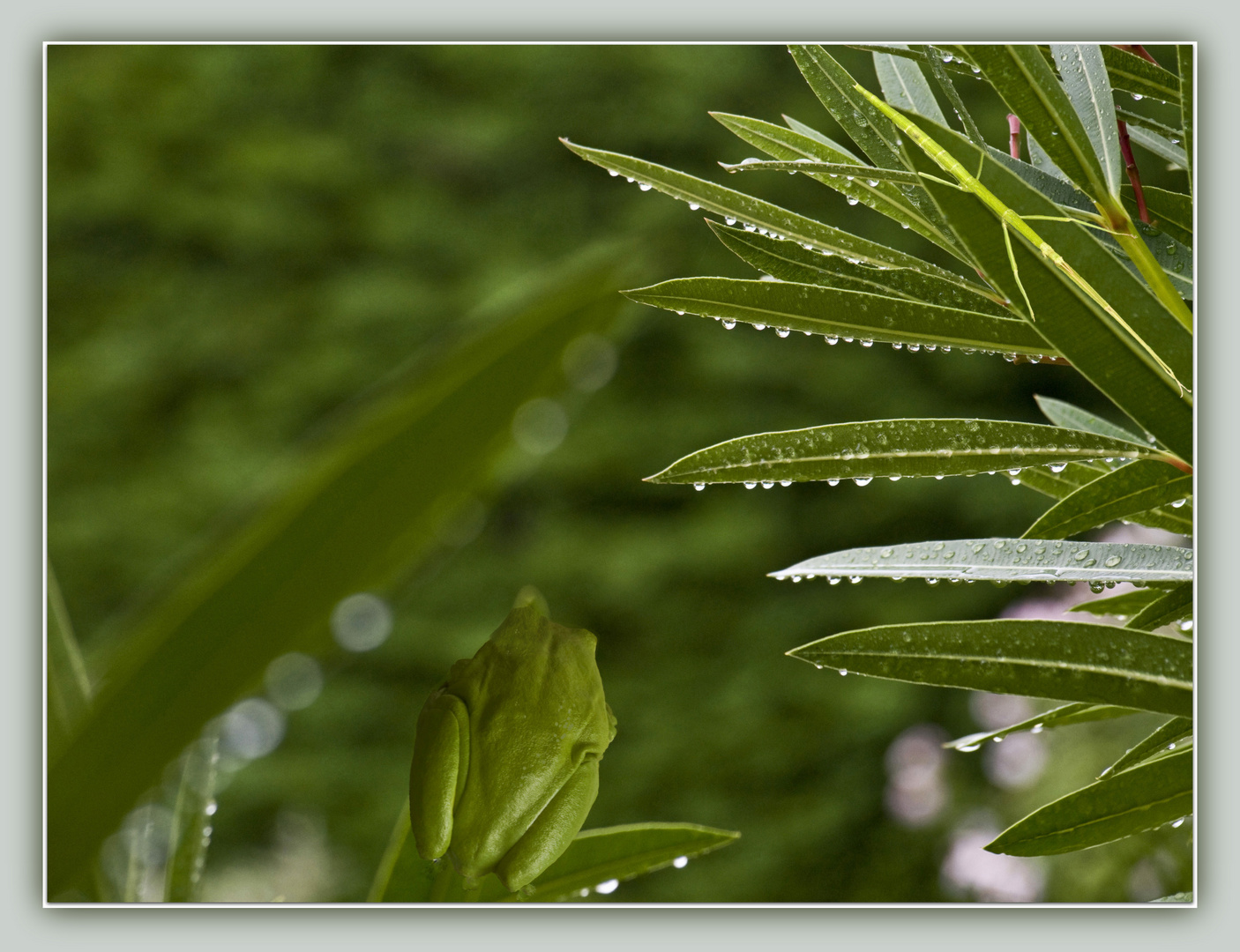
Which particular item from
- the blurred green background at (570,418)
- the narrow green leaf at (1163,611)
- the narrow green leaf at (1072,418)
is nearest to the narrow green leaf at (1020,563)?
the narrow green leaf at (1163,611)

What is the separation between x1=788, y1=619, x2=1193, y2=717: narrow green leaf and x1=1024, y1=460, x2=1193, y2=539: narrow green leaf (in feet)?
0.27

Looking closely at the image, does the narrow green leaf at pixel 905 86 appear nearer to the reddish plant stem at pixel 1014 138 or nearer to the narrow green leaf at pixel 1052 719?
the reddish plant stem at pixel 1014 138

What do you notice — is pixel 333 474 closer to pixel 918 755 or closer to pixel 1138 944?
pixel 1138 944

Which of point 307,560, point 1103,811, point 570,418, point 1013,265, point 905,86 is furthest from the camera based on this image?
point 570,418

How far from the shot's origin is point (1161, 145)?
532 mm

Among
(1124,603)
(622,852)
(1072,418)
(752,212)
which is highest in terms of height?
(752,212)

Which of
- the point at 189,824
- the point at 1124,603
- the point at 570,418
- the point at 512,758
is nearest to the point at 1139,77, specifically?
the point at 1124,603

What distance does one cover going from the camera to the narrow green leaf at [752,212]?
476 millimetres

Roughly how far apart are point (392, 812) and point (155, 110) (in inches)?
44.3

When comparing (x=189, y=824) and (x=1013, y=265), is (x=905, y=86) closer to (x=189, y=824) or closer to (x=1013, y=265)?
(x=1013, y=265)

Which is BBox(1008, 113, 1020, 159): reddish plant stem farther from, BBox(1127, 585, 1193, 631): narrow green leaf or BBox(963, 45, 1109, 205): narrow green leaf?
BBox(1127, 585, 1193, 631): narrow green leaf

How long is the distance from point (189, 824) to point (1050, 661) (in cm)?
39
